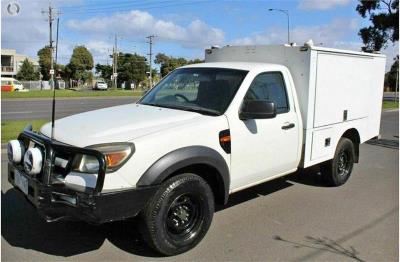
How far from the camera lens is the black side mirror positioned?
188 inches

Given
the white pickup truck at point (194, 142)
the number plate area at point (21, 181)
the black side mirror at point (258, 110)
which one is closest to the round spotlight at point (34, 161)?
the white pickup truck at point (194, 142)

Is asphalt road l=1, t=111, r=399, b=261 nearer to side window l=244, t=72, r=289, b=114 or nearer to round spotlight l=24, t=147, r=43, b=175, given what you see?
round spotlight l=24, t=147, r=43, b=175

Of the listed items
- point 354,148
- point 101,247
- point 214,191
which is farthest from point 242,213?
point 354,148

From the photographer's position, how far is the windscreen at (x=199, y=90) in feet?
16.4

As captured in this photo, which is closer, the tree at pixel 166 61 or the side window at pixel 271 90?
the side window at pixel 271 90

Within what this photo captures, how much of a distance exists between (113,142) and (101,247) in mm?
1169

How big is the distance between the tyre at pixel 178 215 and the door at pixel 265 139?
55 cm

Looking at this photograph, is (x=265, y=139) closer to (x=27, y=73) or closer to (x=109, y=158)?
(x=109, y=158)

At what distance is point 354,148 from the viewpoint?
7.43m

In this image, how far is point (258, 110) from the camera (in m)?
4.80

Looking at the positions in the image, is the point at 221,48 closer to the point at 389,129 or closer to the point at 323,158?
the point at 323,158

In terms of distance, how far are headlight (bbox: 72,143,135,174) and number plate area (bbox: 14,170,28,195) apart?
63 cm

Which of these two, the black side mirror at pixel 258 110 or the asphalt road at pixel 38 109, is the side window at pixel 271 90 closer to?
the black side mirror at pixel 258 110

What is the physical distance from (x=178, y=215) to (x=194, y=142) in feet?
2.32
